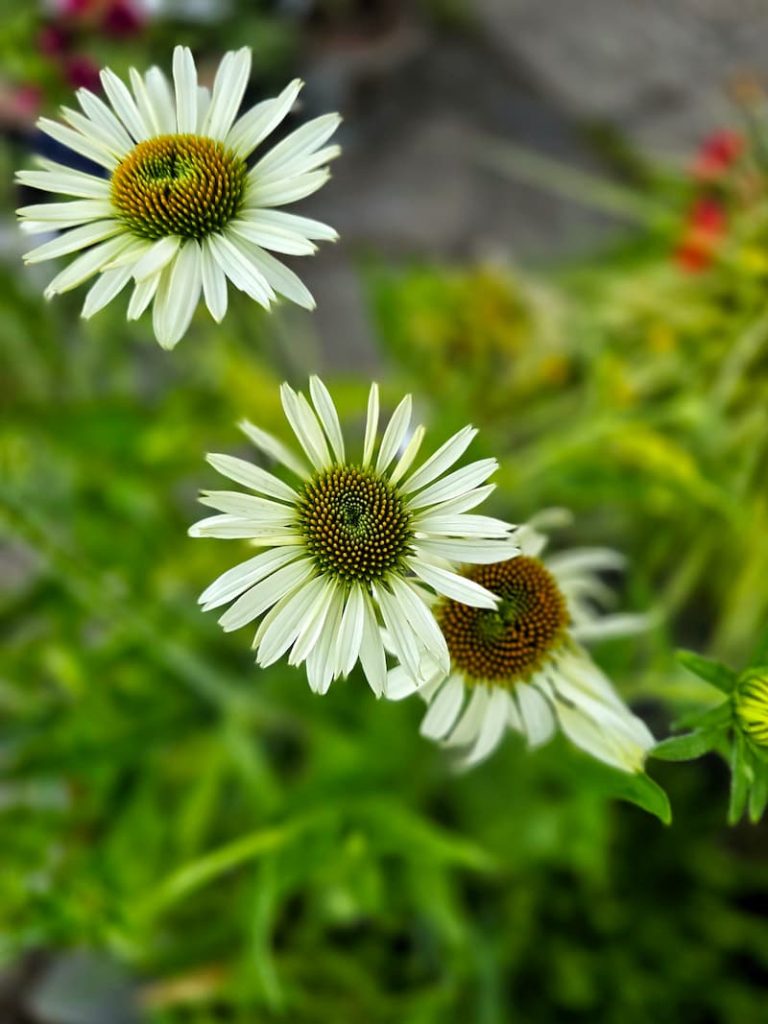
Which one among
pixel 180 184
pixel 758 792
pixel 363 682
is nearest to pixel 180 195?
pixel 180 184

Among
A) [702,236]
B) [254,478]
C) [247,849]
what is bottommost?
[247,849]

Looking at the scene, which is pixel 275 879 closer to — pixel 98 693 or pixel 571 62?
pixel 98 693

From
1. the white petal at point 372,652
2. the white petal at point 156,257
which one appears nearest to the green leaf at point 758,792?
the white petal at point 372,652

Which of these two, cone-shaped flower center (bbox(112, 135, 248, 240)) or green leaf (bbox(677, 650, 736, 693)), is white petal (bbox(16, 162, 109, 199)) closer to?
cone-shaped flower center (bbox(112, 135, 248, 240))

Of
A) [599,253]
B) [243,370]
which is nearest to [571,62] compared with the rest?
[599,253]

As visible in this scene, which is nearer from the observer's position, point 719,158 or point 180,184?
point 180,184

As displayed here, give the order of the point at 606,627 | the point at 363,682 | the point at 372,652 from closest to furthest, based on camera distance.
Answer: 1. the point at 372,652
2. the point at 606,627
3. the point at 363,682

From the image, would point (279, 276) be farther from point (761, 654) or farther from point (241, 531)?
point (761, 654)

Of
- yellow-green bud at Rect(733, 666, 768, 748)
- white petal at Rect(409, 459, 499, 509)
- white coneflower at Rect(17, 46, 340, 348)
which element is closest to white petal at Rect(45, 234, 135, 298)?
white coneflower at Rect(17, 46, 340, 348)
